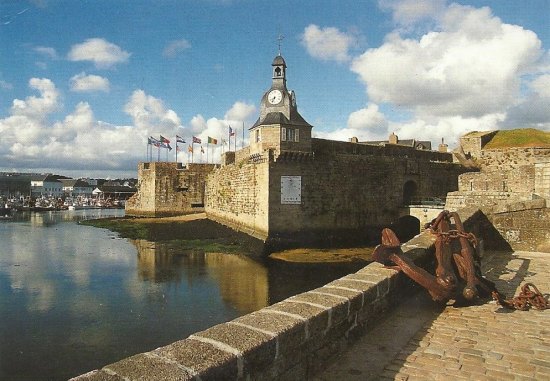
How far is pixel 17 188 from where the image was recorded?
97500mm

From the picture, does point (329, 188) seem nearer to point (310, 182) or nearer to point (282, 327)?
point (310, 182)

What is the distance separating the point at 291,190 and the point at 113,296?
13.2 m

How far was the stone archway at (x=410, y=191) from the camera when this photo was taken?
3325cm

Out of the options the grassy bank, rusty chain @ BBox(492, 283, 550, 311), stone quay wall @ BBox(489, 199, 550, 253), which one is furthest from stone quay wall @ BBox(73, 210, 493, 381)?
the grassy bank

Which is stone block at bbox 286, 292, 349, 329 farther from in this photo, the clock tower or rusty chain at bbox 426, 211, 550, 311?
the clock tower

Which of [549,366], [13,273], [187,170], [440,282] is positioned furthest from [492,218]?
[187,170]

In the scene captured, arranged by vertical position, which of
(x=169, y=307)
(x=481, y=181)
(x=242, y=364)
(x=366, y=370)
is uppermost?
(x=481, y=181)

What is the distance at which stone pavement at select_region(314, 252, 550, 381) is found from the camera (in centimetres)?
326

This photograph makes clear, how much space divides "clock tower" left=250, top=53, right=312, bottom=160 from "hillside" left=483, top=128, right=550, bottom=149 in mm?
21784

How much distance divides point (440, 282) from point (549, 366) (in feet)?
4.33

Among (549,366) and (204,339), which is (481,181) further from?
(204,339)

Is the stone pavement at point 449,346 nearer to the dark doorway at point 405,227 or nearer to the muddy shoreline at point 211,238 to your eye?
the muddy shoreline at point 211,238

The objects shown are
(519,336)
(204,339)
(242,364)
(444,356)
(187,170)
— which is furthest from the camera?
(187,170)

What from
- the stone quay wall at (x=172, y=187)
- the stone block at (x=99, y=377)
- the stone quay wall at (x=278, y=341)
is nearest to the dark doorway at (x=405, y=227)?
the stone quay wall at (x=172, y=187)
